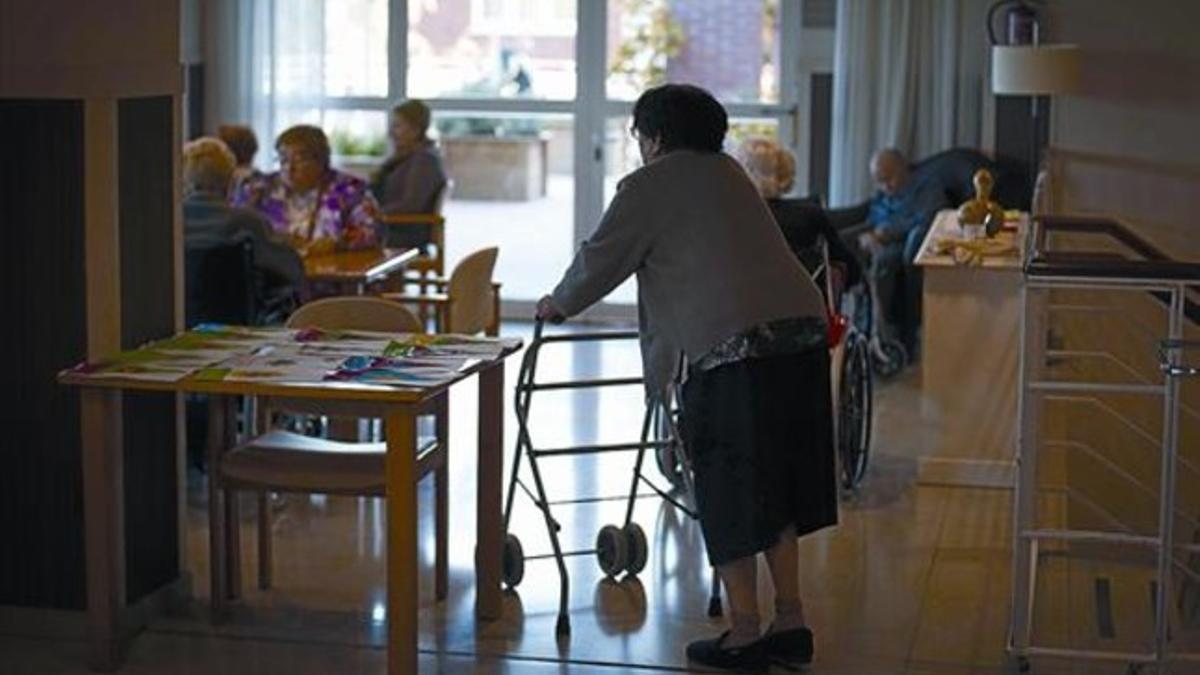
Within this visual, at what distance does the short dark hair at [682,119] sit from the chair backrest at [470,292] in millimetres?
2451

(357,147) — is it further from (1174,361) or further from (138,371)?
(1174,361)

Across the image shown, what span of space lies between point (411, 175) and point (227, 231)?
2863mm

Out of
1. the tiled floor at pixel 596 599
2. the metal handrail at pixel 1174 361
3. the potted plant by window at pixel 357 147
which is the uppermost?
the potted plant by window at pixel 357 147

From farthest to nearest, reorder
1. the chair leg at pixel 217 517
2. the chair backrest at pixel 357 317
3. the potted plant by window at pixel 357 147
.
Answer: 1. the potted plant by window at pixel 357 147
2. the chair backrest at pixel 357 317
3. the chair leg at pixel 217 517

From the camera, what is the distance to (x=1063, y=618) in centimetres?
548

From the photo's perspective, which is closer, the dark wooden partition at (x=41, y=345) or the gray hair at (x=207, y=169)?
the dark wooden partition at (x=41, y=345)

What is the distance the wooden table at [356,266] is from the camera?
721 cm

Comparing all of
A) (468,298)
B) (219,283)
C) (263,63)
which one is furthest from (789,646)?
(263,63)

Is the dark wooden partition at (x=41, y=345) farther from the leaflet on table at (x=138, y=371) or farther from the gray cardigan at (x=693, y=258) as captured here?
the gray cardigan at (x=693, y=258)

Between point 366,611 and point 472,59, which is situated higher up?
point 472,59

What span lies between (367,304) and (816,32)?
511cm

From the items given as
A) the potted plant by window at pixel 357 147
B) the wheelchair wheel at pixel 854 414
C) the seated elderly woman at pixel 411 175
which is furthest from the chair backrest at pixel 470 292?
the potted plant by window at pixel 357 147

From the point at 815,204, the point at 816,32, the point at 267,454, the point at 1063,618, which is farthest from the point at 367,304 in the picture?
the point at 816,32

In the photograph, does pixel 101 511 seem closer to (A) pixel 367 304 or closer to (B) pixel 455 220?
(A) pixel 367 304
